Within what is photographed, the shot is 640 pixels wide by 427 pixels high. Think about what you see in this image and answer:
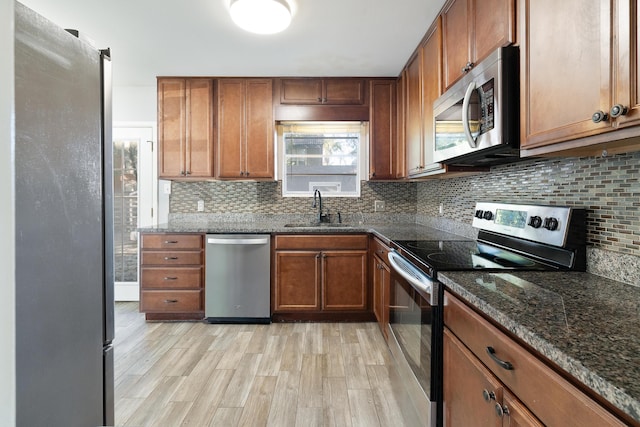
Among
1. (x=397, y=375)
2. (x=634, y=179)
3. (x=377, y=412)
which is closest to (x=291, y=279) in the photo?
(x=397, y=375)

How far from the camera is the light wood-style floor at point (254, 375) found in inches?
66.2

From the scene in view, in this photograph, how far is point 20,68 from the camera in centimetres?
70

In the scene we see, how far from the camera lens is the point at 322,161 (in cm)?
356

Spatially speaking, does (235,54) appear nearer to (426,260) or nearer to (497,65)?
(497,65)

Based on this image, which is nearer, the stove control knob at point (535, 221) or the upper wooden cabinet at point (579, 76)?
the upper wooden cabinet at point (579, 76)

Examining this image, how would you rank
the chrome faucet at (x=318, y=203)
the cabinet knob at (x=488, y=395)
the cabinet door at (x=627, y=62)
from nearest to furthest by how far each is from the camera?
the cabinet door at (x=627, y=62) < the cabinet knob at (x=488, y=395) < the chrome faucet at (x=318, y=203)

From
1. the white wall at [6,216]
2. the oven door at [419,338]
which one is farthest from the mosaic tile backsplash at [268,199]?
the white wall at [6,216]

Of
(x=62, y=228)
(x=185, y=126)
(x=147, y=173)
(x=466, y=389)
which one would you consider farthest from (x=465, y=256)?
(x=147, y=173)

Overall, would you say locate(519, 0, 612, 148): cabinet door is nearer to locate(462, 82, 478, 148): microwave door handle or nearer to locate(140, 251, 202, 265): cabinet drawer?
locate(462, 82, 478, 148): microwave door handle

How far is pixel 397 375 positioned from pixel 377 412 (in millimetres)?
375

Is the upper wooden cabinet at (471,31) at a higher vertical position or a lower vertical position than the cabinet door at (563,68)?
higher

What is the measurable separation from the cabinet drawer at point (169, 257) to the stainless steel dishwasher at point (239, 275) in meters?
0.12

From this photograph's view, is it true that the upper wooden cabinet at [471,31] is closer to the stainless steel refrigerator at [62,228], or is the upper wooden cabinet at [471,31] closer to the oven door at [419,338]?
the oven door at [419,338]

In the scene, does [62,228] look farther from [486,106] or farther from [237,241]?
[237,241]
